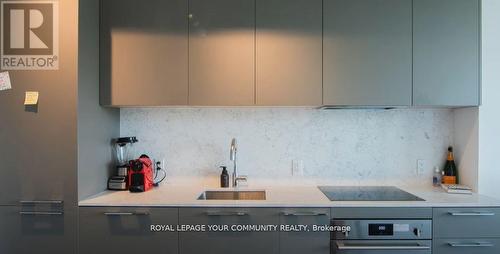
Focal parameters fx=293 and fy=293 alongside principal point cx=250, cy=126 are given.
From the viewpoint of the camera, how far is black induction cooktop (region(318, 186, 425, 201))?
1.94 m

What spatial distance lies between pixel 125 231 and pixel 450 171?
236 cm

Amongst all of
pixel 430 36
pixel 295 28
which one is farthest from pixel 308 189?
pixel 430 36

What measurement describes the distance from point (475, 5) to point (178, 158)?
94.2 inches

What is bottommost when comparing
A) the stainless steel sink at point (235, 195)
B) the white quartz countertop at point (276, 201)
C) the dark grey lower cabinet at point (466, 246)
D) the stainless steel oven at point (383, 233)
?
the dark grey lower cabinet at point (466, 246)

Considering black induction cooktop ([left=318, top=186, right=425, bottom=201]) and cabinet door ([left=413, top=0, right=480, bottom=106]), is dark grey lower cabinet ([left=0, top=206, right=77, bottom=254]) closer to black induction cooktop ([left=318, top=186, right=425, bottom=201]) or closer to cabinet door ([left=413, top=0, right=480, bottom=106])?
black induction cooktop ([left=318, top=186, right=425, bottom=201])

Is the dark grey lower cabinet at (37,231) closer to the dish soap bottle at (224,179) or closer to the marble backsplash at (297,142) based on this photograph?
the marble backsplash at (297,142)

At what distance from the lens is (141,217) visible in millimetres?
1774

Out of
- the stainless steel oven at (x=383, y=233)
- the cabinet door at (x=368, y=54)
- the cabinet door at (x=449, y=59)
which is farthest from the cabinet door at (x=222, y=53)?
the cabinet door at (x=449, y=59)

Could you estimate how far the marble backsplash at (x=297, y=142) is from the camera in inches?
92.4

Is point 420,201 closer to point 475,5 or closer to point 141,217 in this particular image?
point 475,5

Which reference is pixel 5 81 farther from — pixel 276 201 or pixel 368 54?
pixel 368 54

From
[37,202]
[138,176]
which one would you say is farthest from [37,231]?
[138,176]

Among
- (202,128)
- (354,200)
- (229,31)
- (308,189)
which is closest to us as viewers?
(354,200)

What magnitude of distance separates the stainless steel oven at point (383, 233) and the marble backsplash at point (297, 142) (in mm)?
608
